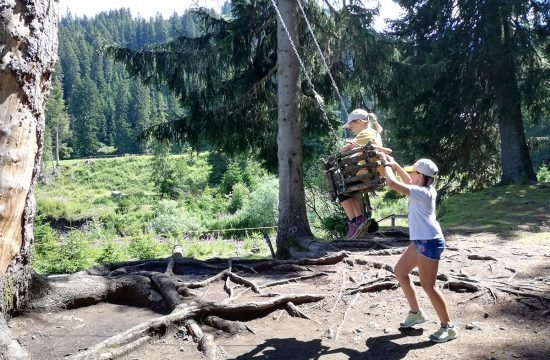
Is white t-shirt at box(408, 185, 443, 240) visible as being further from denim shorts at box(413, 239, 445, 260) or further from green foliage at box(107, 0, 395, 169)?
green foliage at box(107, 0, 395, 169)

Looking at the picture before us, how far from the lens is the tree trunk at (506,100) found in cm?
1431

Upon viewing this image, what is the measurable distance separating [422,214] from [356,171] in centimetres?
135

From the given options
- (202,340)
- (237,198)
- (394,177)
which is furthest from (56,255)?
(237,198)

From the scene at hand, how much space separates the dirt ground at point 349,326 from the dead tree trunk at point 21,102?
99cm

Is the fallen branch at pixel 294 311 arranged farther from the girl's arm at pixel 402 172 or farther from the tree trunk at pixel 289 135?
the tree trunk at pixel 289 135

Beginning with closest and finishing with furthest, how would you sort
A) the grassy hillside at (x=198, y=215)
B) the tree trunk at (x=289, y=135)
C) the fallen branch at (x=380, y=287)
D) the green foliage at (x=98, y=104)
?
the fallen branch at (x=380, y=287) → the tree trunk at (x=289, y=135) → the grassy hillside at (x=198, y=215) → the green foliage at (x=98, y=104)

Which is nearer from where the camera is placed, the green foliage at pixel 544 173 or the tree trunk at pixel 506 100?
the tree trunk at pixel 506 100

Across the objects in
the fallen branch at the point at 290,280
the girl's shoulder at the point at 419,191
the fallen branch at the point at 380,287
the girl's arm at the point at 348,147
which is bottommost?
the fallen branch at the point at 380,287

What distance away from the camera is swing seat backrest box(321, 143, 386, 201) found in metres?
5.12

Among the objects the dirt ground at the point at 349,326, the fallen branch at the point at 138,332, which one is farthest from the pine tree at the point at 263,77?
the fallen branch at the point at 138,332

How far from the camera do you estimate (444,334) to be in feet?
13.8

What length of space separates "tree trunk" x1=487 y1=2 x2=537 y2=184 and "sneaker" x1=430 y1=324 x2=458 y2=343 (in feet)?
39.4

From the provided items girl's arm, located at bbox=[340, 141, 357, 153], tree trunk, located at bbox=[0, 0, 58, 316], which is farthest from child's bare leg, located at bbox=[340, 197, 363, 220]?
tree trunk, located at bbox=[0, 0, 58, 316]

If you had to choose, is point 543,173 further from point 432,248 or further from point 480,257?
point 432,248
